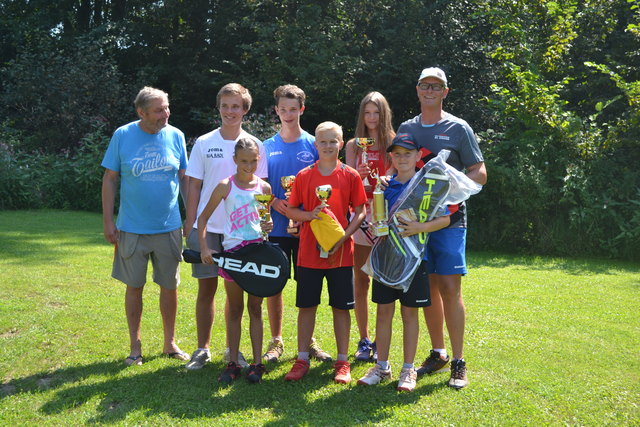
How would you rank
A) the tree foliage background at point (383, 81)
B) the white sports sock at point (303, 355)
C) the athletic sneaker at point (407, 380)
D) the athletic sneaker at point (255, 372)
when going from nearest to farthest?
1. the athletic sneaker at point (407, 380)
2. the athletic sneaker at point (255, 372)
3. the white sports sock at point (303, 355)
4. the tree foliage background at point (383, 81)

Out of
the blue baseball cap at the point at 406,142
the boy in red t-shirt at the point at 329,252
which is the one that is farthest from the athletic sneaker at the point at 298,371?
the blue baseball cap at the point at 406,142

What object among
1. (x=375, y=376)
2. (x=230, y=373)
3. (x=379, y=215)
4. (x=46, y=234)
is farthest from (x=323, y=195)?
(x=46, y=234)

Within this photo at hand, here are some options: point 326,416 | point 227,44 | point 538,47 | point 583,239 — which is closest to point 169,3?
point 227,44

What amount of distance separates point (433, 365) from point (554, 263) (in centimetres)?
583

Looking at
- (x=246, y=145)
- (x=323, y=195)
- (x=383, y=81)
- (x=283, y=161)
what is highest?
(x=383, y=81)

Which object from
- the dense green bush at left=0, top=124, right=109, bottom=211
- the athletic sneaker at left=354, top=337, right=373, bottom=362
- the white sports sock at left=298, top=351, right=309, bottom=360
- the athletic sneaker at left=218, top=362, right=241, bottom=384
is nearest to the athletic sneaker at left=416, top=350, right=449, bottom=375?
the athletic sneaker at left=354, top=337, right=373, bottom=362

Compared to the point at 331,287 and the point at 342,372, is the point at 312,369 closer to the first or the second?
the point at 342,372

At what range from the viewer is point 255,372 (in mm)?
4312

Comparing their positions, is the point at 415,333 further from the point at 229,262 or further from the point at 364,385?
the point at 229,262

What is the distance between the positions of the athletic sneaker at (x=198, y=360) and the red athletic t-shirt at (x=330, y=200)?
102 centimetres

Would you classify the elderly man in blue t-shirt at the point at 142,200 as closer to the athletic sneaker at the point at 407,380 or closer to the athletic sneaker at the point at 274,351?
the athletic sneaker at the point at 274,351

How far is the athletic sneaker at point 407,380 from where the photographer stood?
416 cm

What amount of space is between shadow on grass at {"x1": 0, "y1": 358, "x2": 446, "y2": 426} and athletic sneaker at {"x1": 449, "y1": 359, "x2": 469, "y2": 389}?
0.28ft

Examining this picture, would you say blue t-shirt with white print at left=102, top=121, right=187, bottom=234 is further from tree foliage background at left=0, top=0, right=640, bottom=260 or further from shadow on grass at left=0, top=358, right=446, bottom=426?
tree foliage background at left=0, top=0, right=640, bottom=260
